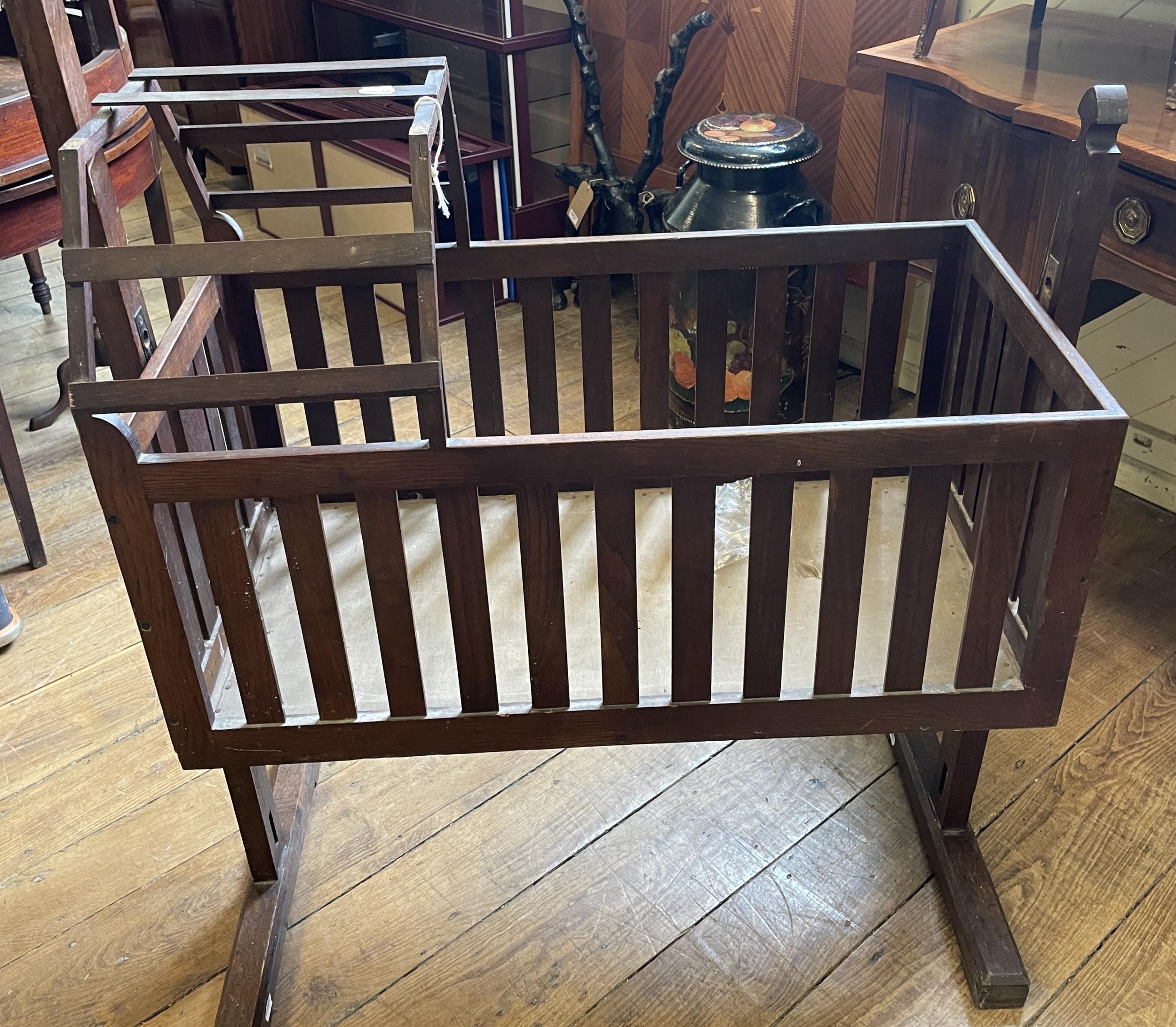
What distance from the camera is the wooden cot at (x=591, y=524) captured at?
901mm

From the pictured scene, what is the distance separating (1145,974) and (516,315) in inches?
81.9

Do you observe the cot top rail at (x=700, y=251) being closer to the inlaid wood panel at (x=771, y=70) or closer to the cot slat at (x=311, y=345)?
the cot slat at (x=311, y=345)

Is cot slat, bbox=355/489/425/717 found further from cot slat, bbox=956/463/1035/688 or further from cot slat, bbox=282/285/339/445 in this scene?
cot slat, bbox=956/463/1035/688

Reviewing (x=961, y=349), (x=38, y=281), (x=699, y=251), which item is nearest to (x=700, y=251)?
(x=699, y=251)

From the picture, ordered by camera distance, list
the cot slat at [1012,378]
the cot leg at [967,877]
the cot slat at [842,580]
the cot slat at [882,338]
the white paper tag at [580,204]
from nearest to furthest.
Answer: the cot slat at [842,580], the cot slat at [1012,378], the cot leg at [967,877], the cot slat at [882,338], the white paper tag at [580,204]

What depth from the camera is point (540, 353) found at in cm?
136

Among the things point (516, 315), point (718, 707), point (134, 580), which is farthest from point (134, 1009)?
point (516, 315)

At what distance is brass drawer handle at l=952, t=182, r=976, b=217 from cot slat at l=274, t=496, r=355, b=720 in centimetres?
114

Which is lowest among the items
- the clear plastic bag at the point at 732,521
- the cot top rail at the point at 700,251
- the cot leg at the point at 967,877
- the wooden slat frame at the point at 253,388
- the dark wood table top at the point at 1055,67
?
the cot leg at the point at 967,877

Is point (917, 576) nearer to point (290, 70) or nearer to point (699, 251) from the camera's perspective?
point (699, 251)

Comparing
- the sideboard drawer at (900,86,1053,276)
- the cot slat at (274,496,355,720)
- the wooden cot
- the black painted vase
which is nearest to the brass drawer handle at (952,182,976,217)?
the sideboard drawer at (900,86,1053,276)

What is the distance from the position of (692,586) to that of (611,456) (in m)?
→ 0.17

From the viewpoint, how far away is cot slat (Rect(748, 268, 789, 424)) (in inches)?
51.6

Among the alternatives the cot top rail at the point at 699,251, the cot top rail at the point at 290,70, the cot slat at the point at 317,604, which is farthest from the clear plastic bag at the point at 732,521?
the cot top rail at the point at 290,70
